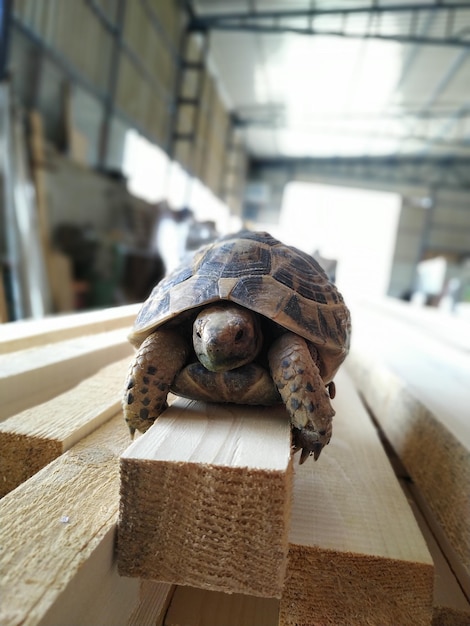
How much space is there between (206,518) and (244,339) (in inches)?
16.6

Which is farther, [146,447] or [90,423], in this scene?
[90,423]

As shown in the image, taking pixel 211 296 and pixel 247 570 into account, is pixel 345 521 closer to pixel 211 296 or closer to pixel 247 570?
pixel 247 570

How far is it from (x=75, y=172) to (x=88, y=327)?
18.9 ft

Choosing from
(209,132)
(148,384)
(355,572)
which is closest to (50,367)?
(148,384)

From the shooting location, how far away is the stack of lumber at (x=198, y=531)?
0.75 m

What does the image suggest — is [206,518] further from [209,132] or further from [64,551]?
[209,132]

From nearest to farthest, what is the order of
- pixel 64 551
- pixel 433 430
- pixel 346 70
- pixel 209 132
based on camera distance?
pixel 64 551
pixel 433 430
pixel 346 70
pixel 209 132

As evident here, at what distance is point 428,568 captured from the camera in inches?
34.6

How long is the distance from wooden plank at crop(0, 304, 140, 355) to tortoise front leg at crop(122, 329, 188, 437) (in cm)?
74

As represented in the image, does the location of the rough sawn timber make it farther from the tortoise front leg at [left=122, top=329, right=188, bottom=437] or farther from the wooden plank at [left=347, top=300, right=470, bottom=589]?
the wooden plank at [left=347, top=300, right=470, bottom=589]

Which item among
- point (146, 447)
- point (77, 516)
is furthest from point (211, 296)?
point (77, 516)

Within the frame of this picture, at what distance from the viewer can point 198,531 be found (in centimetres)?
81

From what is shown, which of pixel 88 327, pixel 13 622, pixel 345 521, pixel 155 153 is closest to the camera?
pixel 13 622

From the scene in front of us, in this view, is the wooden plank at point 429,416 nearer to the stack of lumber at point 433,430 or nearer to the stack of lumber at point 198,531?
the stack of lumber at point 433,430
